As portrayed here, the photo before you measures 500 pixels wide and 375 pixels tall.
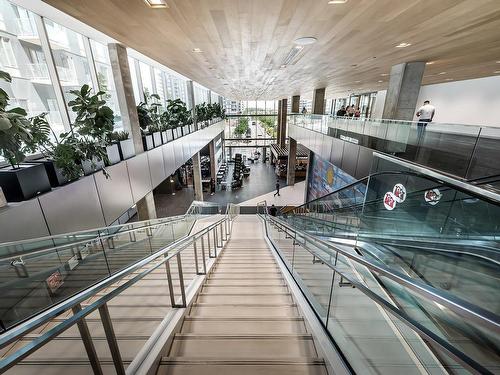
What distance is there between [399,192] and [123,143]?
615cm

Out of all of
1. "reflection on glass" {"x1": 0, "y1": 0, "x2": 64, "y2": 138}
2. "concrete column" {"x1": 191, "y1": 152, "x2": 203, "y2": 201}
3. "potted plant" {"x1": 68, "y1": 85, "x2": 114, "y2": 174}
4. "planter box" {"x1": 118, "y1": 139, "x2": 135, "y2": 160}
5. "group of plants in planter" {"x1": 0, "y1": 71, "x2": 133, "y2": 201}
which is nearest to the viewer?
"group of plants in planter" {"x1": 0, "y1": 71, "x2": 133, "y2": 201}

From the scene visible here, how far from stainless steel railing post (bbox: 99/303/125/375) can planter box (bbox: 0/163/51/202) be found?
3.24 m

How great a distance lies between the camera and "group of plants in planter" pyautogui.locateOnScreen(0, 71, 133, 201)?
9.36 feet

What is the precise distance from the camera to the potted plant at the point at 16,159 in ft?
9.02

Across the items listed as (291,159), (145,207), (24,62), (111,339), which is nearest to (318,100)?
(291,159)

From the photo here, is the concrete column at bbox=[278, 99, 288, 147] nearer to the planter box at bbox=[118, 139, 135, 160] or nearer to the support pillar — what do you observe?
the support pillar

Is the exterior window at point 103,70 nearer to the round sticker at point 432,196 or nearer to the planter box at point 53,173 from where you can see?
the planter box at point 53,173

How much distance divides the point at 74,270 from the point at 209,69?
723 cm

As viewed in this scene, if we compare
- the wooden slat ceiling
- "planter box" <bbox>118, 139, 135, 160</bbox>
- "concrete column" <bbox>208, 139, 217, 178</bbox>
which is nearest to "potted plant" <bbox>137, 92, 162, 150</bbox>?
"planter box" <bbox>118, 139, 135, 160</bbox>

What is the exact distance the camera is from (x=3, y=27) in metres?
4.12

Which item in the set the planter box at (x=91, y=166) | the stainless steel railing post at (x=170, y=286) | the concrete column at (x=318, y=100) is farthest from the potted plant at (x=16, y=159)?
the concrete column at (x=318, y=100)

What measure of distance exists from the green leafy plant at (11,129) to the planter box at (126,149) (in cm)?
268

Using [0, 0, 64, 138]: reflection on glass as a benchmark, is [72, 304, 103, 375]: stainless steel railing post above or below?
below

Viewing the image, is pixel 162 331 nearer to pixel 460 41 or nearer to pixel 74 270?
pixel 74 270
